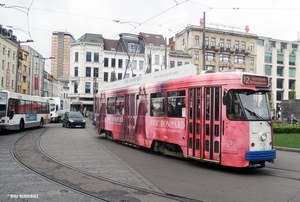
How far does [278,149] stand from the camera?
1614 centimetres

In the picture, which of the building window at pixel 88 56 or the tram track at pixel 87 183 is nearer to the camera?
the tram track at pixel 87 183

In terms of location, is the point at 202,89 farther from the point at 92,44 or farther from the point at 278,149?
the point at 92,44

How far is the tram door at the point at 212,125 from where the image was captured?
938 cm

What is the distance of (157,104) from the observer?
12695mm

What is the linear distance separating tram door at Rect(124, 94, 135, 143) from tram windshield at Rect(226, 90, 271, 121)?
20.9 ft

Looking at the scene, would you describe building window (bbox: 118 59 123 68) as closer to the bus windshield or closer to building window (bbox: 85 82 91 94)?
building window (bbox: 85 82 91 94)

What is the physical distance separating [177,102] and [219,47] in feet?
193

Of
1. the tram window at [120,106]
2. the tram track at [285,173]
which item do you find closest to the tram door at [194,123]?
the tram track at [285,173]

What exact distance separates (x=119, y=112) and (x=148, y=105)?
341cm

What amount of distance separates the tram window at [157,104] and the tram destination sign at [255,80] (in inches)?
148

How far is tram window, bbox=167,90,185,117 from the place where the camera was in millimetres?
11009

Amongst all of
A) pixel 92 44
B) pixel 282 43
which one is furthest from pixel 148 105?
pixel 282 43

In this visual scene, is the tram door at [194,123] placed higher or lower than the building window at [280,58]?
lower

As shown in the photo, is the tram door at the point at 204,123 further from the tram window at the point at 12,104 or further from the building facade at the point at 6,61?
the building facade at the point at 6,61
